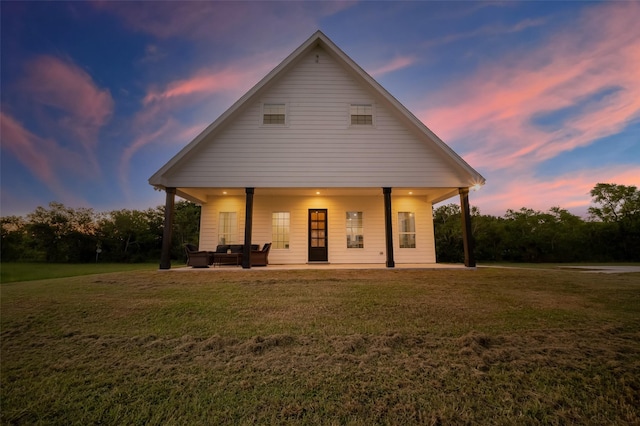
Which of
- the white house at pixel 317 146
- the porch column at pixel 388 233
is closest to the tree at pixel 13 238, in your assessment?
the white house at pixel 317 146

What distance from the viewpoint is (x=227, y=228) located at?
11102 mm

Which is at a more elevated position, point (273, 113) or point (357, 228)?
point (273, 113)

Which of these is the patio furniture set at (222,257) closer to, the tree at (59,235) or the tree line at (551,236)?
the tree line at (551,236)

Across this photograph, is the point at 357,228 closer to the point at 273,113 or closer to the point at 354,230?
the point at 354,230

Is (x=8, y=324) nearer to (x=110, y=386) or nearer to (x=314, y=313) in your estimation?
(x=110, y=386)

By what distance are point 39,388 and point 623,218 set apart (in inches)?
1041

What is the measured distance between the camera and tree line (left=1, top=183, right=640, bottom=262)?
1639cm

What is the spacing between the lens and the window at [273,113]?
369 inches

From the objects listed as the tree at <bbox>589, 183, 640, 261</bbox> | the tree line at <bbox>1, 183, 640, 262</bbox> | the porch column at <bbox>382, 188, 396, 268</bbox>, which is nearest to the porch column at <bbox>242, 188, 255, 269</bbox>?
the porch column at <bbox>382, 188, 396, 268</bbox>

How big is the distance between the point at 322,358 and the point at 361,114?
8.74 m

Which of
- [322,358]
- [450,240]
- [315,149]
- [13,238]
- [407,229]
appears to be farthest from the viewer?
[13,238]

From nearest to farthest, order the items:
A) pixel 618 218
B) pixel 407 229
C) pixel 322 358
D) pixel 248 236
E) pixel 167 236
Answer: pixel 322 358 → pixel 167 236 → pixel 248 236 → pixel 407 229 → pixel 618 218

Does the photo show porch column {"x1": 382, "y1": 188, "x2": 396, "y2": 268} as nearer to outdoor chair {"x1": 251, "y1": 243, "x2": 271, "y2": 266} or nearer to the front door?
the front door

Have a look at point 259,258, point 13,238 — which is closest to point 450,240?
point 259,258
